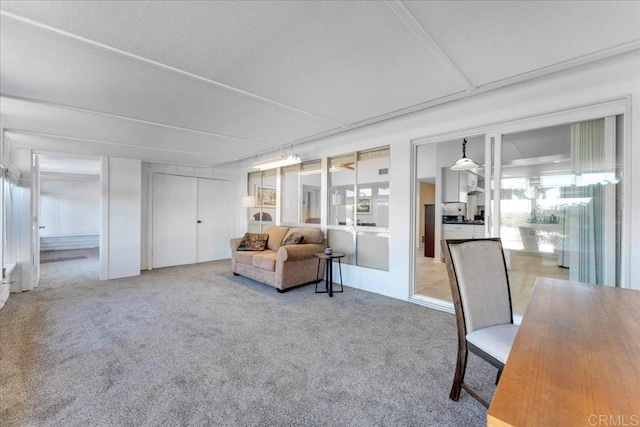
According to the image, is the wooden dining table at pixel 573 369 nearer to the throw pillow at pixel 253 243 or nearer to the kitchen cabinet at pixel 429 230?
the throw pillow at pixel 253 243

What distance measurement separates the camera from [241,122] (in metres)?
3.34

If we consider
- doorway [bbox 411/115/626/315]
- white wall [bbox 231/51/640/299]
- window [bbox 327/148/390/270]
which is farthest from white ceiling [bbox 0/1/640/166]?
window [bbox 327/148/390/270]

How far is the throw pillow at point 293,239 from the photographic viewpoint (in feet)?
14.2

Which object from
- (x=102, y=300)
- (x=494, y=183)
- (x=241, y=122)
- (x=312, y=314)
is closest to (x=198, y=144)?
(x=241, y=122)

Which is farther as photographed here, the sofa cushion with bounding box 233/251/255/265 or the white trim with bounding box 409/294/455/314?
the sofa cushion with bounding box 233/251/255/265

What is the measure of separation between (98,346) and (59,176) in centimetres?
799

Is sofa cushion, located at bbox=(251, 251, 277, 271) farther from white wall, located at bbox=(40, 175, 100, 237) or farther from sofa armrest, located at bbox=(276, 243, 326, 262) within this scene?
Result: white wall, located at bbox=(40, 175, 100, 237)

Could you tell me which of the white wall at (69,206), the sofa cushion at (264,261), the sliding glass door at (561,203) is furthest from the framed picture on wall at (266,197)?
the white wall at (69,206)

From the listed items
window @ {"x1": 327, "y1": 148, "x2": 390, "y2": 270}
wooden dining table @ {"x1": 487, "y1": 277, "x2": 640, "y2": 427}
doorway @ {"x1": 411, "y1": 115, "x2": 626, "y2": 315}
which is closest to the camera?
wooden dining table @ {"x1": 487, "y1": 277, "x2": 640, "y2": 427}

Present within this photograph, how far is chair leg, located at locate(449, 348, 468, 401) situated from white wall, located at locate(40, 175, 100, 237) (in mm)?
10186

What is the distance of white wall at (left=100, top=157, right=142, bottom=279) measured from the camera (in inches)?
191

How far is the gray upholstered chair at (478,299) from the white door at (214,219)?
19.5 ft

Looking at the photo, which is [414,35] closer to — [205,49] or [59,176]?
[205,49]

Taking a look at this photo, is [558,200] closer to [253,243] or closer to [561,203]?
[561,203]
